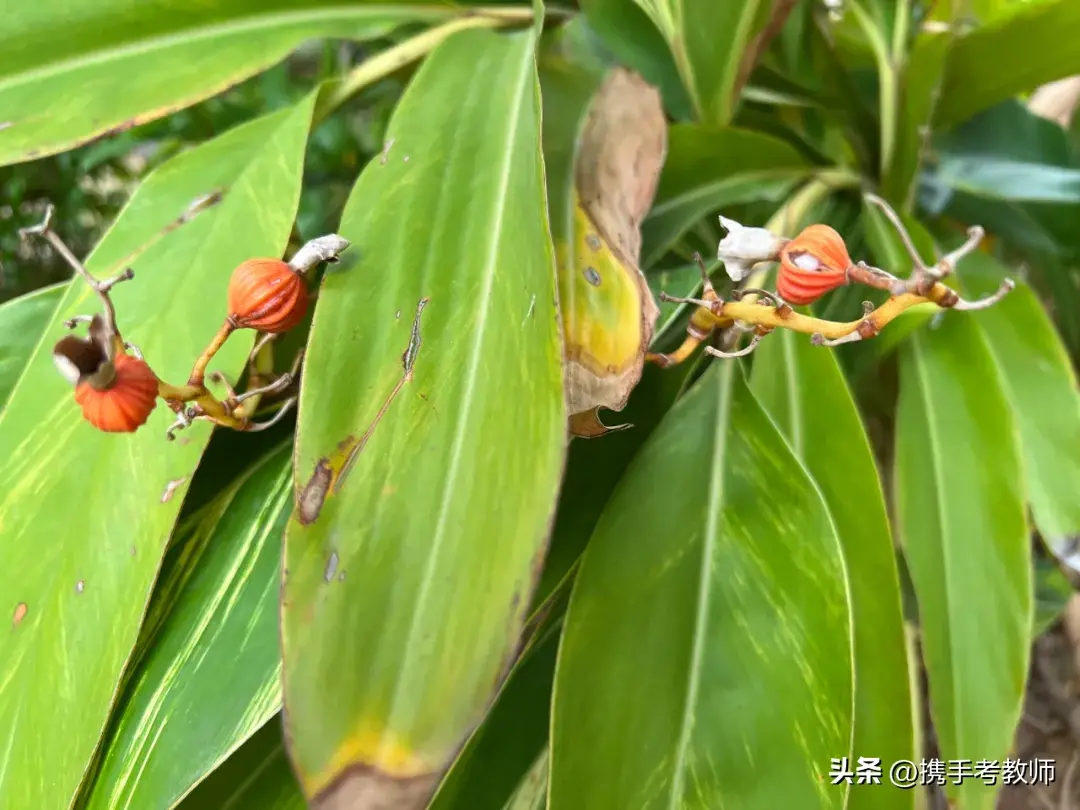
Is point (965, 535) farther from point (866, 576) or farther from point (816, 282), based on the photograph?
point (816, 282)

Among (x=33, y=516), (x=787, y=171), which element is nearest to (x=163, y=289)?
(x=33, y=516)

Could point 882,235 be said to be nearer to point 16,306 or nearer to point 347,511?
point 347,511

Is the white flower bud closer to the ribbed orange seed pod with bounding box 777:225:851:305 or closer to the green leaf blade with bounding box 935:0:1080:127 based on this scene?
the ribbed orange seed pod with bounding box 777:225:851:305

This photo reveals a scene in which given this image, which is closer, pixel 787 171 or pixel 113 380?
pixel 113 380

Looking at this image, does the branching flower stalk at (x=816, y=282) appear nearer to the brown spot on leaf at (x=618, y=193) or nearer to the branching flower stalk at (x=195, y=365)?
the brown spot on leaf at (x=618, y=193)

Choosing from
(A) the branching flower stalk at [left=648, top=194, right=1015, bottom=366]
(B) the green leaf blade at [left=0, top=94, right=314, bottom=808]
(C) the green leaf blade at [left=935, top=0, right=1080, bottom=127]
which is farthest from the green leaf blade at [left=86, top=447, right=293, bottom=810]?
(C) the green leaf blade at [left=935, top=0, right=1080, bottom=127]

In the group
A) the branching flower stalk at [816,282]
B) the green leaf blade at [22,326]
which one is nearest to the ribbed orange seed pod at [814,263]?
the branching flower stalk at [816,282]
